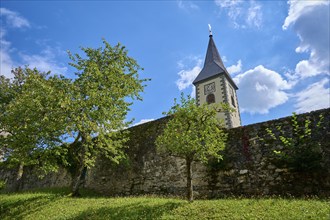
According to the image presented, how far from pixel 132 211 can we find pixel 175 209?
1779mm

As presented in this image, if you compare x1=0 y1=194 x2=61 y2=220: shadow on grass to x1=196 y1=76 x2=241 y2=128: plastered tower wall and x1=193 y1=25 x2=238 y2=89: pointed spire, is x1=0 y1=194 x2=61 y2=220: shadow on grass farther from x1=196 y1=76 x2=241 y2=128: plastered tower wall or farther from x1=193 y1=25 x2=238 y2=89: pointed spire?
x1=193 y1=25 x2=238 y2=89: pointed spire

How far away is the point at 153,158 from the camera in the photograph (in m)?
15.0

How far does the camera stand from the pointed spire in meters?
36.6

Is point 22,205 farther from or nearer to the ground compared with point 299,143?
nearer to the ground

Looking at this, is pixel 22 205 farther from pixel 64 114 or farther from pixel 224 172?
pixel 224 172

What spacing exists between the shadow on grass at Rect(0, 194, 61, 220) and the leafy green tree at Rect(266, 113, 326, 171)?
12.2m

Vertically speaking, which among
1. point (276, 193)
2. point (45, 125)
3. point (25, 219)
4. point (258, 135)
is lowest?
point (25, 219)

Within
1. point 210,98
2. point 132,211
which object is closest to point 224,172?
point 132,211

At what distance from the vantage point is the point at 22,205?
12703mm

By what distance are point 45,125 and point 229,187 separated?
1003 centimetres

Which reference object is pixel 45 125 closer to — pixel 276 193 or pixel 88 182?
pixel 88 182

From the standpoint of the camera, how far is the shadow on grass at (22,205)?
452 inches

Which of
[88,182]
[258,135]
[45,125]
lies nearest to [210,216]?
[258,135]

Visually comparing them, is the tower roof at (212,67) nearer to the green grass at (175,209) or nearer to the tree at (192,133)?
the tree at (192,133)
